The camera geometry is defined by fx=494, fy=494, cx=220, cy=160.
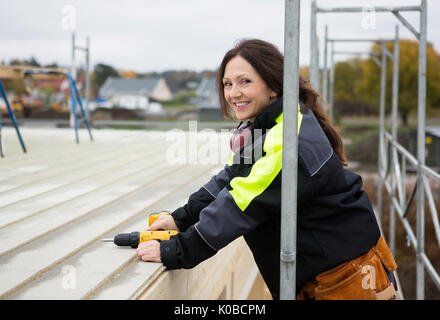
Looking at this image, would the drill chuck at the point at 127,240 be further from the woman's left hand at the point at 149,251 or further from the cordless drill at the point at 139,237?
the woman's left hand at the point at 149,251

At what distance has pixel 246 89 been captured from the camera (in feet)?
6.19

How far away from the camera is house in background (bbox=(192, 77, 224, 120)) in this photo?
24.5 m

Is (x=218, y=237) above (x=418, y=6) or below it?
below

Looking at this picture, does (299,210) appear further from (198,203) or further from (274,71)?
(198,203)

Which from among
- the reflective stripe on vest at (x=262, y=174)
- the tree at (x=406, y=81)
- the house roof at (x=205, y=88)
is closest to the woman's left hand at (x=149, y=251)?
the reflective stripe on vest at (x=262, y=174)

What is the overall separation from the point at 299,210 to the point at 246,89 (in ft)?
1.71

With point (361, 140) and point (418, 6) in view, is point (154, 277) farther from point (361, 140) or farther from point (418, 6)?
point (361, 140)

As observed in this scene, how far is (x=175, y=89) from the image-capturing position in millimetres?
36344

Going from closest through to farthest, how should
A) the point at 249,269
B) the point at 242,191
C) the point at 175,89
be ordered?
the point at 242,191 < the point at 249,269 < the point at 175,89

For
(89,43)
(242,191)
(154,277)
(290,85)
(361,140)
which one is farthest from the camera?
(361,140)

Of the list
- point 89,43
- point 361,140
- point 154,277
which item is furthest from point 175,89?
point 154,277

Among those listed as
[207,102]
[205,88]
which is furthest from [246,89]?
[205,88]
